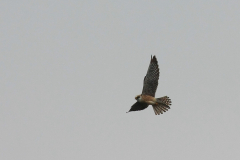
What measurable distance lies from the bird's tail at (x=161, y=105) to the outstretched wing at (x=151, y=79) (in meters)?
0.48

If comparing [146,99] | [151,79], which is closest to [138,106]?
[146,99]

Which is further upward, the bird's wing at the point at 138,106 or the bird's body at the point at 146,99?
the bird's body at the point at 146,99

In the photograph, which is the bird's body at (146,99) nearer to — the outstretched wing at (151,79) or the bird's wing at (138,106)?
the outstretched wing at (151,79)

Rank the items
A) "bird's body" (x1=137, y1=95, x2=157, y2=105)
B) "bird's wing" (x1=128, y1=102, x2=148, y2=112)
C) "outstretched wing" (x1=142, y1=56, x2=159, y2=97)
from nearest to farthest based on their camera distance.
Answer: "outstretched wing" (x1=142, y1=56, x2=159, y2=97) < "bird's body" (x1=137, y1=95, x2=157, y2=105) < "bird's wing" (x1=128, y1=102, x2=148, y2=112)

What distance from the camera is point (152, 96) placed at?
27.1 meters

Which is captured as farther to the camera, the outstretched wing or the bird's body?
the bird's body

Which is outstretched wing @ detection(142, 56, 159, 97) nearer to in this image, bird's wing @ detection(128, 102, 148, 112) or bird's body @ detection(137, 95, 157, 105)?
bird's body @ detection(137, 95, 157, 105)

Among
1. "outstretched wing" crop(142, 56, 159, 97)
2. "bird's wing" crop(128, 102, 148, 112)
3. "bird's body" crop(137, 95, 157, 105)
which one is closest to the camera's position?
"outstretched wing" crop(142, 56, 159, 97)

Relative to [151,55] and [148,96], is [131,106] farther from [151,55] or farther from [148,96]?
[151,55]

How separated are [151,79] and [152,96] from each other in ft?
2.78

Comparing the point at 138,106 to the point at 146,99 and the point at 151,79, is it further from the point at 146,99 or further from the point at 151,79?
the point at 151,79

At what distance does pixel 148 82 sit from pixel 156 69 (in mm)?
740

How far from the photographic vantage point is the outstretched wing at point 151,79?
26.7 m

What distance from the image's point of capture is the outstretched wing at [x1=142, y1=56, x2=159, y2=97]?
2670cm
